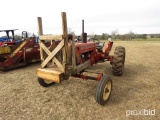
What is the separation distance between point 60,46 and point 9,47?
4486mm

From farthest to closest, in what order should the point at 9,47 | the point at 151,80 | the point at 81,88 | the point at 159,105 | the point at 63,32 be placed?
the point at 9,47 → the point at 151,80 → the point at 81,88 → the point at 159,105 → the point at 63,32

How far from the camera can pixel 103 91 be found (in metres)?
3.68

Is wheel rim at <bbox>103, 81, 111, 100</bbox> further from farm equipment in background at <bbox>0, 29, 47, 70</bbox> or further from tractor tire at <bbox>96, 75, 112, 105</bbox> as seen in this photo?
farm equipment in background at <bbox>0, 29, 47, 70</bbox>

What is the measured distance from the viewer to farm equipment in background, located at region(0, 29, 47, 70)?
276 inches

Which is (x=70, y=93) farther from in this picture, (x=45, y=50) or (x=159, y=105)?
(x=159, y=105)

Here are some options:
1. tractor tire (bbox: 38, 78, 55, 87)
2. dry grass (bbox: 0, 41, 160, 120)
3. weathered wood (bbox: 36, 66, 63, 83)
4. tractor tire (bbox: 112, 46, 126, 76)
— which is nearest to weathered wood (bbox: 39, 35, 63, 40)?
weathered wood (bbox: 36, 66, 63, 83)

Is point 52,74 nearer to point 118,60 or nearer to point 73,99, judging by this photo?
point 73,99

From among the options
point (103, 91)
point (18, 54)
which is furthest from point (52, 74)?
point (18, 54)

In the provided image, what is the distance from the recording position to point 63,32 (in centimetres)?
339

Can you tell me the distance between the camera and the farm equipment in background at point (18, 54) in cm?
702

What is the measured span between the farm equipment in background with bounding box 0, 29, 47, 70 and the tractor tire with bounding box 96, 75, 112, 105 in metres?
4.73

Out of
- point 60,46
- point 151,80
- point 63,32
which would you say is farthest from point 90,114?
point 151,80

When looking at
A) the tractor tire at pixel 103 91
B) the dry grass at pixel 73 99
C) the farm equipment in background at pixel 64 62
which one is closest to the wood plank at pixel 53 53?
the farm equipment in background at pixel 64 62

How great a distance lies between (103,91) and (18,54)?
490 centimetres
